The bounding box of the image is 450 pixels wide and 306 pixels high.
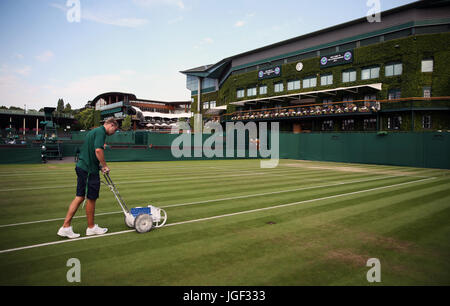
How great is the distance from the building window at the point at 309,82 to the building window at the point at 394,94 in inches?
423

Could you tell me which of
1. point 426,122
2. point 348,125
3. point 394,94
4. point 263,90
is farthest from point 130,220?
point 263,90

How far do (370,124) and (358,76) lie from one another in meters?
6.99

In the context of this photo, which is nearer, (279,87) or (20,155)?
(20,155)

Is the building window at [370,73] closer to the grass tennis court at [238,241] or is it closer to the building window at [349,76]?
the building window at [349,76]

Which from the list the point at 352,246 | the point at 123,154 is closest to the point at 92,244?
the point at 352,246

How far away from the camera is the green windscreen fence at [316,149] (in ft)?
83.4

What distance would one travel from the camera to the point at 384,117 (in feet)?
127

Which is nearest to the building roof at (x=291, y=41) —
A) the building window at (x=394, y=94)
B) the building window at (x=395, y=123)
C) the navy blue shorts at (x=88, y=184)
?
the building window at (x=394, y=94)

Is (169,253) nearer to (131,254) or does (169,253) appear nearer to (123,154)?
(131,254)

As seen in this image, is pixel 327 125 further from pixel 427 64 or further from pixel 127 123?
pixel 127 123

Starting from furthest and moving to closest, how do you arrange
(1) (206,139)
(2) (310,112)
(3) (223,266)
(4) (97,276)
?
(2) (310,112)
(1) (206,139)
(3) (223,266)
(4) (97,276)

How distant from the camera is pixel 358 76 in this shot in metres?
41.3

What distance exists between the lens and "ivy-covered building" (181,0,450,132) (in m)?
35.4
